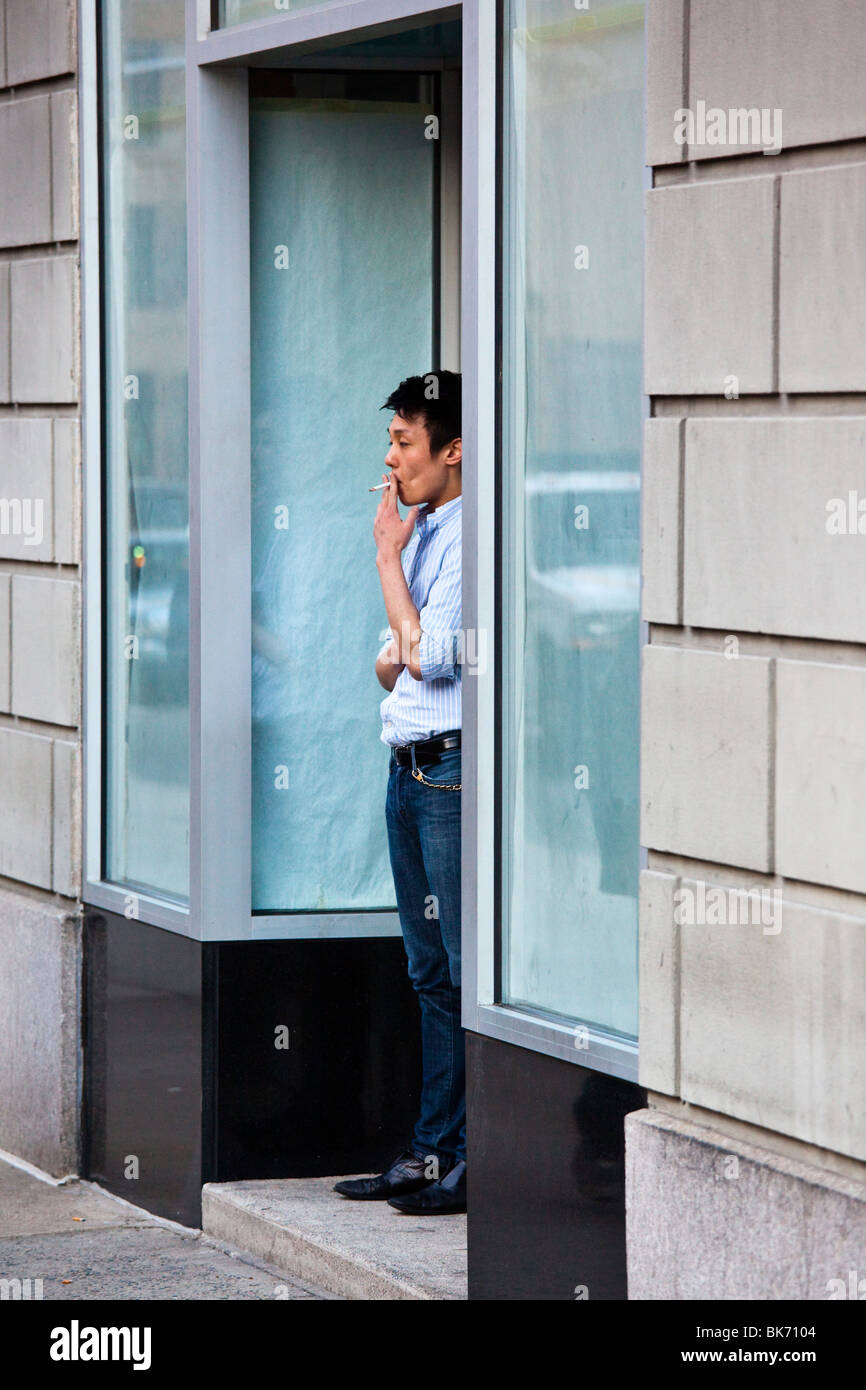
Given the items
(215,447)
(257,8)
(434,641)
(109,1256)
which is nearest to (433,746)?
(434,641)

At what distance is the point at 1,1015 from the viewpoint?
696 centimetres

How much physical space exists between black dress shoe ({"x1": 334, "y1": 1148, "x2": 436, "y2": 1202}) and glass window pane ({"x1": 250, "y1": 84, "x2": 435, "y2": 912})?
80 cm

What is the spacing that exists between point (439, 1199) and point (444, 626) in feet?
5.24

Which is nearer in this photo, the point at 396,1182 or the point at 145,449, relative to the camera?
the point at 396,1182

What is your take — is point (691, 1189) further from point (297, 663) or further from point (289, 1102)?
point (297, 663)

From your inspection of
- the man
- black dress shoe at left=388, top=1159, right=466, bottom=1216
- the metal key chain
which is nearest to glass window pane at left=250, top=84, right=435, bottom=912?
the man

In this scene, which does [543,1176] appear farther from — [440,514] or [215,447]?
[215,447]

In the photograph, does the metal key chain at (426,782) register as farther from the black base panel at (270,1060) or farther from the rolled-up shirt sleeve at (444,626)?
the black base panel at (270,1060)

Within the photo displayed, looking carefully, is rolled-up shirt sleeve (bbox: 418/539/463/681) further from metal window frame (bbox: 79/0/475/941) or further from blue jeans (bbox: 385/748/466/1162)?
metal window frame (bbox: 79/0/475/941)

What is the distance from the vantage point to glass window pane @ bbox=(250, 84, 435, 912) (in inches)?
234

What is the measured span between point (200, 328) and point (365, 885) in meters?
1.71

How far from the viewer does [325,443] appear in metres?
6.05

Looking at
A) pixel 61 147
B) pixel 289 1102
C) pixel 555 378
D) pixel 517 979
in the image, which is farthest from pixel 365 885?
pixel 61 147
